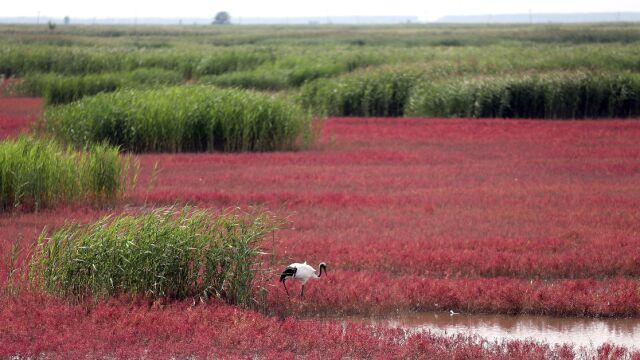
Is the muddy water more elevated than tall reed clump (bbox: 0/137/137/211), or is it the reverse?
tall reed clump (bbox: 0/137/137/211)

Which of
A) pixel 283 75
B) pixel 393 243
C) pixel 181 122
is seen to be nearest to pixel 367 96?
pixel 283 75

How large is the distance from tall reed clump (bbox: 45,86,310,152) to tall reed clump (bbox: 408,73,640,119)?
9687mm

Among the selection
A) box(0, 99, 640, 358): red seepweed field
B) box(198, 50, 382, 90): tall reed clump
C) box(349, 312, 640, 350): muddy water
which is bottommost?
box(349, 312, 640, 350): muddy water

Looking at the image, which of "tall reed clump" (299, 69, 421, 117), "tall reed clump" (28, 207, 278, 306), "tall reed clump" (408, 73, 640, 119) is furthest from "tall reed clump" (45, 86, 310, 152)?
"tall reed clump" (28, 207, 278, 306)

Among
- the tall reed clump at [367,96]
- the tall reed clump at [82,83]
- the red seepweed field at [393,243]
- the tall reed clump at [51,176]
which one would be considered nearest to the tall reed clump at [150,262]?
the red seepweed field at [393,243]

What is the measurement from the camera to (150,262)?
1012cm

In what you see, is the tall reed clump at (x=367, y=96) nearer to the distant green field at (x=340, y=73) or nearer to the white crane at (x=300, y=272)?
the distant green field at (x=340, y=73)

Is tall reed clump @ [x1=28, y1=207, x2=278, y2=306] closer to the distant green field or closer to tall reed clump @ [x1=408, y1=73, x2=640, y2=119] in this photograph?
the distant green field

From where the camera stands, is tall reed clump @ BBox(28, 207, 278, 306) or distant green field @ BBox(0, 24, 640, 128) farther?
distant green field @ BBox(0, 24, 640, 128)

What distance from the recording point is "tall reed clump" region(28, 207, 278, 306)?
9992 mm

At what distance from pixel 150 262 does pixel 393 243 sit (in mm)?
4310

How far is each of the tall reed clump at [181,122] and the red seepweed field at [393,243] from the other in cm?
118

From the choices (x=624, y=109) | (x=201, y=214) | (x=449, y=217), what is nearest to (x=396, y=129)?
(x=624, y=109)

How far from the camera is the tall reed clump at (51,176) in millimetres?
15836
